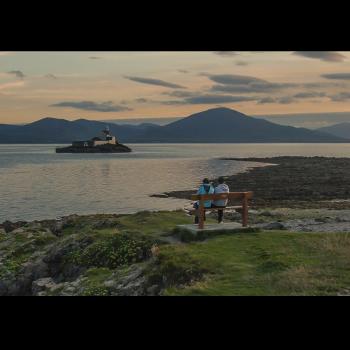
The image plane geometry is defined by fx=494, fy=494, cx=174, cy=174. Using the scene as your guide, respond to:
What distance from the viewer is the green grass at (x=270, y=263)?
11383 mm

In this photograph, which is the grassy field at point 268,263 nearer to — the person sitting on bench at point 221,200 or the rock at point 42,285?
the person sitting on bench at point 221,200

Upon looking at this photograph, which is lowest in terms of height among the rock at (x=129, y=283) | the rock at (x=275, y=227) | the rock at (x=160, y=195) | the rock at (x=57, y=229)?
the rock at (x=160, y=195)

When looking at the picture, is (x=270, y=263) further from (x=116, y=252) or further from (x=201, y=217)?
(x=116, y=252)

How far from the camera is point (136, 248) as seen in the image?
18.0 m

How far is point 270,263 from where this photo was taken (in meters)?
13.7

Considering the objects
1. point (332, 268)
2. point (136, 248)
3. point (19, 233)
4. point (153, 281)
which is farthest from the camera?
point (19, 233)

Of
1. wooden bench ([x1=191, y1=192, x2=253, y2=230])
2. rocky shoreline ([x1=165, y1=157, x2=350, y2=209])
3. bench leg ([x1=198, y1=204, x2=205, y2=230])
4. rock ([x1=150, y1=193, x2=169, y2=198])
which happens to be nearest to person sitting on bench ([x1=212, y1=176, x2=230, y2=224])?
wooden bench ([x1=191, y1=192, x2=253, y2=230])

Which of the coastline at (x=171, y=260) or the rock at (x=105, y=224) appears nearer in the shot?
the coastline at (x=171, y=260)

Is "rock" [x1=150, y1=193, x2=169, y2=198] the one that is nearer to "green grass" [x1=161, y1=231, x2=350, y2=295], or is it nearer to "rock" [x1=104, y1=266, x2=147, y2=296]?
"green grass" [x1=161, y1=231, x2=350, y2=295]

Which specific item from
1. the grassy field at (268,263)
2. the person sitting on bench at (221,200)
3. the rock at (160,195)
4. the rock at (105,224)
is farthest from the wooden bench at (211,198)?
the rock at (160,195)
